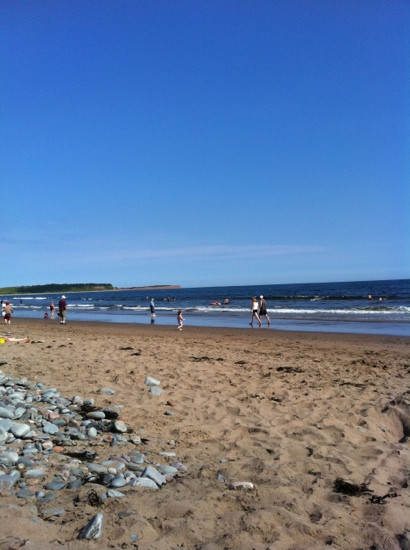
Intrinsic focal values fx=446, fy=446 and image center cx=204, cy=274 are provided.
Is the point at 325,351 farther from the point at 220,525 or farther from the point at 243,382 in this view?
the point at 220,525

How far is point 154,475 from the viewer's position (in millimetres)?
3973

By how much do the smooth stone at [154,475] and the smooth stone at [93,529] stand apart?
2.78 feet

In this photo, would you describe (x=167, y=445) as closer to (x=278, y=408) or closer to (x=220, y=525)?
(x=220, y=525)

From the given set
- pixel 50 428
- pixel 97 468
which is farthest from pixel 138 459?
pixel 50 428

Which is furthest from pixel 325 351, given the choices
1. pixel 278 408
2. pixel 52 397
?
pixel 52 397

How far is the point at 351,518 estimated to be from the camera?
3414 millimetres

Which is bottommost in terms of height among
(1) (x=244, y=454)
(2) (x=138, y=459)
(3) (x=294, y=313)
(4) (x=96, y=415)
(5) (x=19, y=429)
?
(3) (x=294, y=313)

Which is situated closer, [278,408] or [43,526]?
[43,526]

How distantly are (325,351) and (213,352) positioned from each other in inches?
140

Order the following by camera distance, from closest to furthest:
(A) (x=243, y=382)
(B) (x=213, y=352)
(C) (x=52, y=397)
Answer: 1. (C) (x=52, y=397)
2. (A) (x=243, y=382)
3. (B) (x=213, y=352)

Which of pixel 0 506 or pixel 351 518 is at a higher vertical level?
pixel 0 506

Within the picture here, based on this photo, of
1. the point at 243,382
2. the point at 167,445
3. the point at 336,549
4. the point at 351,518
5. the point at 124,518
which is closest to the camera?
the point at 336,549

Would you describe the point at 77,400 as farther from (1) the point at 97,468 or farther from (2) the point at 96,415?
(1) the point at 97,468

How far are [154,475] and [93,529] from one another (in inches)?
40.1
